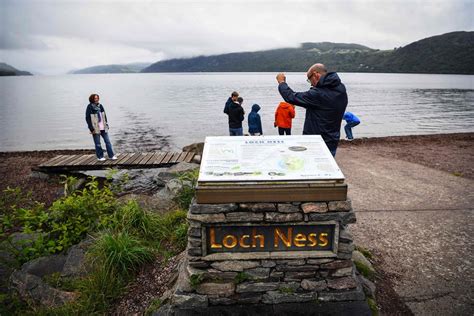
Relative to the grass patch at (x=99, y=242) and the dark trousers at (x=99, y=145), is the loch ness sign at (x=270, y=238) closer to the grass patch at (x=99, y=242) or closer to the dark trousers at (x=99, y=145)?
the grass patch at (x=99, y=242)

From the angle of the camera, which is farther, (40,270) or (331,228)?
(40,270)

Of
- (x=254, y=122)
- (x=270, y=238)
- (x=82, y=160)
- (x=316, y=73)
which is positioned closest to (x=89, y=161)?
(x=82, y=160)

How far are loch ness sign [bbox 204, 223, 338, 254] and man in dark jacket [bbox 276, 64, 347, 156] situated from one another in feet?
5.23

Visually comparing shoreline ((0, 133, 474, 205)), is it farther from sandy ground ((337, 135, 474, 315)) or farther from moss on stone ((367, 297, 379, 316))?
moss on stone ((367, 297, 379, 316))

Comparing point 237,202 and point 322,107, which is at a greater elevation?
point 322,107

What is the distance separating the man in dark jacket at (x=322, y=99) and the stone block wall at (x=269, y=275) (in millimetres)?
1491

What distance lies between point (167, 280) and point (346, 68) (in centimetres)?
19123

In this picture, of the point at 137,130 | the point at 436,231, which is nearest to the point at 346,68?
the point at 137,130

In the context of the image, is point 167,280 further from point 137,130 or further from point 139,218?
point 137,130

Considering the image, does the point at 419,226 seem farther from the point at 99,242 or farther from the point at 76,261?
the point at 76,261

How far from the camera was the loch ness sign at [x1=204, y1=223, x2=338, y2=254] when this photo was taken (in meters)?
3.47

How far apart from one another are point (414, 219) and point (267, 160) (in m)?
3.82

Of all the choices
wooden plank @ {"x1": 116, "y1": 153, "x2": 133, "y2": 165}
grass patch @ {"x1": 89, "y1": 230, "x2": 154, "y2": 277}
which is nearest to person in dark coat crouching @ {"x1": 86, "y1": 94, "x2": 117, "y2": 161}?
wooden plank @ {"x1": 116, "y1": 153, "x2": 133, "y2": 165}

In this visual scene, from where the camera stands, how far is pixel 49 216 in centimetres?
518
